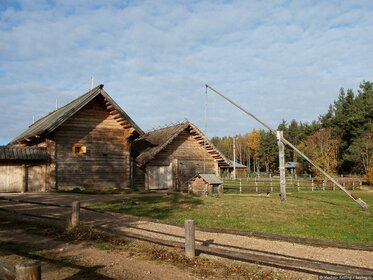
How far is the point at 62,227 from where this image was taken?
45.5 feet

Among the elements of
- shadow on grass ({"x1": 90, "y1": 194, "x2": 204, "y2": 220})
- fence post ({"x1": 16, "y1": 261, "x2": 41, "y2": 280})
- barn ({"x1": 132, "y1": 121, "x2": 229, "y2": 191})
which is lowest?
shadow on grass ({"x1": 90, "y1": 194, "x2": 204, "y2": 220})

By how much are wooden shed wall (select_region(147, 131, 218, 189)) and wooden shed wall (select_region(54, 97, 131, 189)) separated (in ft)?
9.94

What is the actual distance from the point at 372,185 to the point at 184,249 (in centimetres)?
5074

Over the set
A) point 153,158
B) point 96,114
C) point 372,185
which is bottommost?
point 372,185

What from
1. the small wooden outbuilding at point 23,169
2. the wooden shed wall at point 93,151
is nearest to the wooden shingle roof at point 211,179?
the wooden shed wall at point 93,151

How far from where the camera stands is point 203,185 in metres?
31.7

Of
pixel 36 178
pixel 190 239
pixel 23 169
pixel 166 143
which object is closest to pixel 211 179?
pixel 166 143

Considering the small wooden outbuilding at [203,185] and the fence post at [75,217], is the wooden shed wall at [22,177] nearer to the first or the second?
the small wooden outbuilding at [203,185]

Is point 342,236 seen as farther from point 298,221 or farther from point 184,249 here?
point 184,249

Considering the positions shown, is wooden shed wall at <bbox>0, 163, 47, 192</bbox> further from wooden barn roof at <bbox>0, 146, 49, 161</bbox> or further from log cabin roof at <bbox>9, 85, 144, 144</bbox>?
log cabin roof at <bbox>9, 85, 144, 144</bbox>

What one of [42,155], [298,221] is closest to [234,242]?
[298,221]

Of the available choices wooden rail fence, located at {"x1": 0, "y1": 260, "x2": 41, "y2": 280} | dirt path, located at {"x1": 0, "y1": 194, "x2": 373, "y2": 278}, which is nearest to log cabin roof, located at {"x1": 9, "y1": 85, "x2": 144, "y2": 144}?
dirt path, located at {"x1": 0, "y1": 194, "x2": 373, "y2": 278}

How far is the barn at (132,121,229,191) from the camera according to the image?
33.8m

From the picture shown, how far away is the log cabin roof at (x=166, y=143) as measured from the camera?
109 feet
